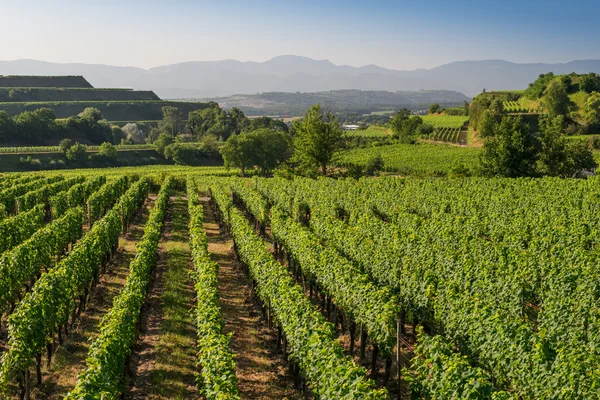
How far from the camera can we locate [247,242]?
65.5 feet

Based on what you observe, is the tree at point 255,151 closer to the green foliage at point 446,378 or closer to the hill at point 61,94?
the green foliage at point 446,378

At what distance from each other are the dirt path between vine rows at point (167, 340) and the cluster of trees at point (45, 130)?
86867 millimetres

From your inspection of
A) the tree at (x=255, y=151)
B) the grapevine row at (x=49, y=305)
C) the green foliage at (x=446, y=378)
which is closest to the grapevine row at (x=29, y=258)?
the grapevine row at (x=49, y=305)

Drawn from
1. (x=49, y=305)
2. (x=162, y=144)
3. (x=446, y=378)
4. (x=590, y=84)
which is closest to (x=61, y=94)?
(x=162, y=144)

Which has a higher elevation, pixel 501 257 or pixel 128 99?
pixel 128 99

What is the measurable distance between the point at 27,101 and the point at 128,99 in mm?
37004

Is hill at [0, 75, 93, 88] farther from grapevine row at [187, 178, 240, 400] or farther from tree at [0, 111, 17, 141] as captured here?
grapevine row at [187, 178, 240, 400]

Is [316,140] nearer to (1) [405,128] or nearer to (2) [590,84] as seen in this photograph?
(1) [405,128]

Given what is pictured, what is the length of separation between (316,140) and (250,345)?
41844 mm

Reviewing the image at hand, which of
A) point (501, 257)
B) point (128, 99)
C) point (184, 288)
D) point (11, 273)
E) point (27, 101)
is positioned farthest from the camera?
point (128, 99)

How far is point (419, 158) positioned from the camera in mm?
75312

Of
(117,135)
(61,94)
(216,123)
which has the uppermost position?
(61,94)

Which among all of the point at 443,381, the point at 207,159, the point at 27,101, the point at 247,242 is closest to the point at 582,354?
the point at 443,381

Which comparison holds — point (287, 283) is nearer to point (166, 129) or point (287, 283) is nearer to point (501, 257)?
point (501, 257)
